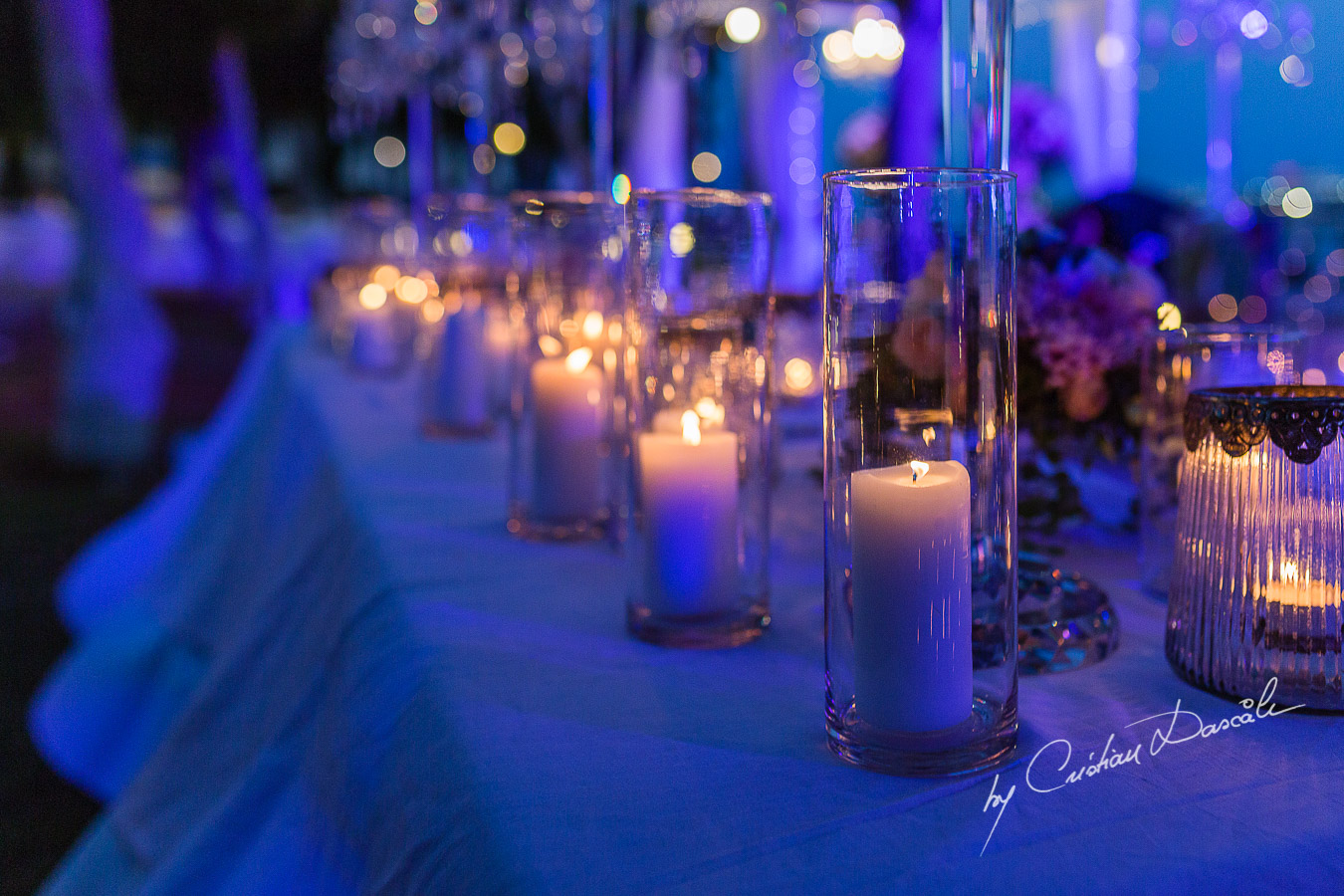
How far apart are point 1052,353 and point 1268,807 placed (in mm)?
399

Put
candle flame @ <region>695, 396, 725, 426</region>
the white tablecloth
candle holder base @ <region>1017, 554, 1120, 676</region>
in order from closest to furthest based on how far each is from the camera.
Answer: the white tablecloth < candle holder base @ <region>1017, 554, 1120, 676</region> < candle flame @ <region>695, 396, 725, 426</region>

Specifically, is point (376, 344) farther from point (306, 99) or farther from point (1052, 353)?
point (306, 99)

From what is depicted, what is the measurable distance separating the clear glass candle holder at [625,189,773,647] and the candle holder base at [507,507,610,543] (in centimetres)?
27

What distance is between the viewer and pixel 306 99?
11.0 m

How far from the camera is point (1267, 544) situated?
55cm

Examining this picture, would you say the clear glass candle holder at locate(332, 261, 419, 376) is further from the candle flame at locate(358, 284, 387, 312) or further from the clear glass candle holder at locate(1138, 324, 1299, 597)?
the clear glass candle holder at locate(1138, 324, 1299, 597)

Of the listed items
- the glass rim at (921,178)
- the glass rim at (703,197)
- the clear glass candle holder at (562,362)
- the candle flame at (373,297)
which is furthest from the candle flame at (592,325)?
the candle flame at (373,297)

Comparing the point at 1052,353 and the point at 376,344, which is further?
the point at 376,344

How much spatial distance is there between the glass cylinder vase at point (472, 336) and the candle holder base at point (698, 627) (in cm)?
81

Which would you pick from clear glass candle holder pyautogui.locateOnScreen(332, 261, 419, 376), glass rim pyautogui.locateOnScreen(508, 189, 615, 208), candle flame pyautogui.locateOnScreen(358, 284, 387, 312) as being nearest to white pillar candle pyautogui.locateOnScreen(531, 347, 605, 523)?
glass rim pyautogui.locateOnScreen(508, 189, 615, 208)

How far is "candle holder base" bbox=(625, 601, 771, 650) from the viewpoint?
698 mm

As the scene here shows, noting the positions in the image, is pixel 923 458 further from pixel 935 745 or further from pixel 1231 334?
pixel 1231 334

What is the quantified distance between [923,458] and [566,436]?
1.77ft

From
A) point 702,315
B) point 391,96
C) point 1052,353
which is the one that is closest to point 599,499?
point 702,315
